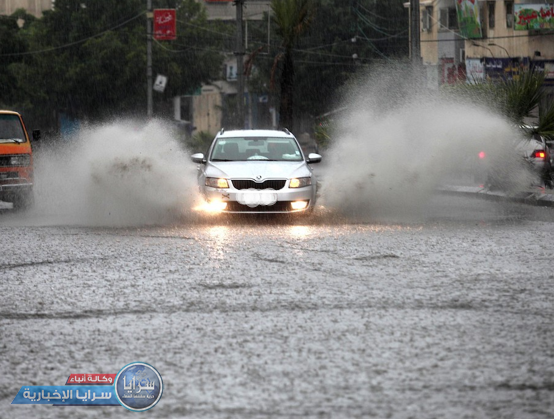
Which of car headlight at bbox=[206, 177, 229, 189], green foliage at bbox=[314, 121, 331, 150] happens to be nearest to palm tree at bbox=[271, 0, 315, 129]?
green foliage at bbox=[314, 121, 331, 150]

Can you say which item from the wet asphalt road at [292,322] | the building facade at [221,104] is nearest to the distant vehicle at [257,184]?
the wet asphalt road at [292,322]

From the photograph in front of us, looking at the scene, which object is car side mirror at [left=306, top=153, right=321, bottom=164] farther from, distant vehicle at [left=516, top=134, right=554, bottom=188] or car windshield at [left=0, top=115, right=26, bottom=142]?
distant vehicle at [left=516, top=134, right=554, bottom=188]

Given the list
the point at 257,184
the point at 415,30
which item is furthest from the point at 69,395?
the point at 415,30

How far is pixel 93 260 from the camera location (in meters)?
11.8

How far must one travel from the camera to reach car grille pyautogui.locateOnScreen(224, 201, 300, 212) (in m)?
16.2

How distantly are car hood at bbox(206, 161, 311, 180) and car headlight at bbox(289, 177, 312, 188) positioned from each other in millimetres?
62

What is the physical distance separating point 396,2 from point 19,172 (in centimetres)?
5817

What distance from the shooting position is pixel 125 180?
61.9 ft

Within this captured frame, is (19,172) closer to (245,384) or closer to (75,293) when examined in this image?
(75,293)

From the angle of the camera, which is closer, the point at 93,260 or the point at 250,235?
the point at 93,260

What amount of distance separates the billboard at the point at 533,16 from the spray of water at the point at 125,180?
28.5m

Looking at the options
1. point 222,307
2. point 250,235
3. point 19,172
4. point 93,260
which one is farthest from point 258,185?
point 222,307

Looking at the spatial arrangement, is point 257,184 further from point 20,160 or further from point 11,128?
point 11,128

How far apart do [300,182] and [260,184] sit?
64cm
